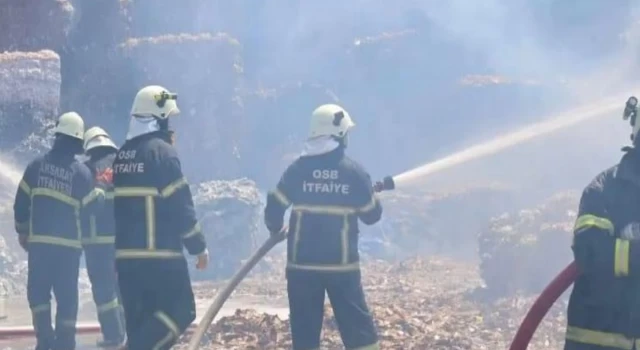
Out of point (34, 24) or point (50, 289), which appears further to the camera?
point (34, 24)

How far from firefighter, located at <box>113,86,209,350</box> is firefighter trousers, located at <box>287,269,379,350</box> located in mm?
736

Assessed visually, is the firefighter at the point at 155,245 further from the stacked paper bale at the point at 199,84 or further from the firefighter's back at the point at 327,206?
the stacked paper bale at the point at 199,84

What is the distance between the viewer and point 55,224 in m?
6.15

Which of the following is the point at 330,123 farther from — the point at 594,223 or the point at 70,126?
the point at 594,223

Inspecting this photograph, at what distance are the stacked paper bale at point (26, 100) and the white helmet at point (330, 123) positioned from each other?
31.8 ft

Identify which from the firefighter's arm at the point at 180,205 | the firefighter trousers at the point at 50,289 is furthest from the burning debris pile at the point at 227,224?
the firefighter's arm at the point at 180,205

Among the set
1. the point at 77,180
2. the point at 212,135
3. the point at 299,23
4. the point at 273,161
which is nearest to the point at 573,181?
the point at 273,161

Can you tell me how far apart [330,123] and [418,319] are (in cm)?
336

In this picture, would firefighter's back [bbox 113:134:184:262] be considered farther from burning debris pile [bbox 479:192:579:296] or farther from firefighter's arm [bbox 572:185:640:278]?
burning debris pile [bbox 479:192:579:296]

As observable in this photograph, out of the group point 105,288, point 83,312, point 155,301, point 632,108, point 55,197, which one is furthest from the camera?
point 83,312

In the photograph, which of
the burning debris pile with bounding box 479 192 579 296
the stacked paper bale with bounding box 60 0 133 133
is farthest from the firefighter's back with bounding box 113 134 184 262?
the stacked paper bale with bounding box 60 0 133 133

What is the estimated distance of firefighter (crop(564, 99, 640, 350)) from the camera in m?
3.39

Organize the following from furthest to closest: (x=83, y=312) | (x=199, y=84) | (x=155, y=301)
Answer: (x=199, y=84)
(x=83, y=312)
(x=155, y=301)

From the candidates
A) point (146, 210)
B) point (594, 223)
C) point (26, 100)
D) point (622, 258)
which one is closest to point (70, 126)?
point (146, 210)
